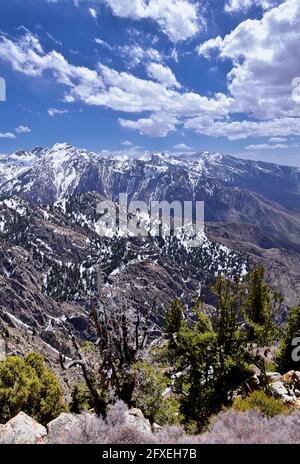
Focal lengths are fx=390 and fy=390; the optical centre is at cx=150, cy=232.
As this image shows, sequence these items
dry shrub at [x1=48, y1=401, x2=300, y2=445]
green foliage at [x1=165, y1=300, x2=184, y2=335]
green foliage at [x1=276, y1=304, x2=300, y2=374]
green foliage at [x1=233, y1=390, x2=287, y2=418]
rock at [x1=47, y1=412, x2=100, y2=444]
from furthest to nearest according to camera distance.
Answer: green foliage at [x1=165, y1=300, x2=184, y2=335], green foliage at [x1=276, y1=304, x2=300, y2=374], green foliage at [x1=233, y1=390, x2=287, y2=418], rock at [x1=47, y1=412, x2=100, y2=444], dry shrub at [x1=48, y1=401, x2=300, y2=445]

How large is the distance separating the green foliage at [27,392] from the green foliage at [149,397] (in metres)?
19.8

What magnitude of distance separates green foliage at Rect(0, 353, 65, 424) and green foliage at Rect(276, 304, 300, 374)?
26.9 m

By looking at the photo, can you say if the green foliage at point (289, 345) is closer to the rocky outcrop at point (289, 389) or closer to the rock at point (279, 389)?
the rocky outcrop at point (289, 389)

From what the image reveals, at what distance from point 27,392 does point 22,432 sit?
27.5 meters

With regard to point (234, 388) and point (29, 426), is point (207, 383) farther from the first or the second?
point (29, 426)

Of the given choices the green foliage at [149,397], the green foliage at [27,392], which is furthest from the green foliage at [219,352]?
the green foliage at [27,392]

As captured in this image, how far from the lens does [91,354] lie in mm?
33250

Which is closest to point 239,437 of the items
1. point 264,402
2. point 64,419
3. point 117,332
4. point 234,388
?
point 264,402

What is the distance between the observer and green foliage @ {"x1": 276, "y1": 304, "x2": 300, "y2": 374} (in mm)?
44250

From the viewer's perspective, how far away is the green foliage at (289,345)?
44.2 meters

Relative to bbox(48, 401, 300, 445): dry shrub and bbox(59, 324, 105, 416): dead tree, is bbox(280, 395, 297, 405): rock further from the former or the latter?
bbox(59, 324, 105, 416): dead tree

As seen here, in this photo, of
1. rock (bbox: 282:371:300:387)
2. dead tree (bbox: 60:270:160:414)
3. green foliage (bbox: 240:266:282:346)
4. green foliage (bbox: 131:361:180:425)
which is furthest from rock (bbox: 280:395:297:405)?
dead tree (bbox: 60:270:160:414)

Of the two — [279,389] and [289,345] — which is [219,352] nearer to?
[279,389]

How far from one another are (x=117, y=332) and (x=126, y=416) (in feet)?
38.5
